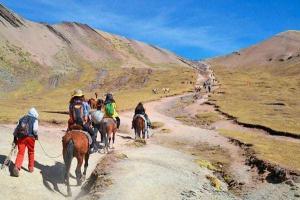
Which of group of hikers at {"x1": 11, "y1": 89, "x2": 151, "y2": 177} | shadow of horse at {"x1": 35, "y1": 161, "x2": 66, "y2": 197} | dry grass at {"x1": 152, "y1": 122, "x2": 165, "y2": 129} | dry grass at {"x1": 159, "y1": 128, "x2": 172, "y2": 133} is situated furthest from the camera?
dry grass at {"x1": 152, "y1": 122, "x2": 165, "y2": 129}

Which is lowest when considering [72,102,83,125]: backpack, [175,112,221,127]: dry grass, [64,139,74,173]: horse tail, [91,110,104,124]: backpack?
[175,112,221,127]: dry grass

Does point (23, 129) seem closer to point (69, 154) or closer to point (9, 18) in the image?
point (69, 154)

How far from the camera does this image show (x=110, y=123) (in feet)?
92.3

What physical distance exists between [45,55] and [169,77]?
51449 millimetres

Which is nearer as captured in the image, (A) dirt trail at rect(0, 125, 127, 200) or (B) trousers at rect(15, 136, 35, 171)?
(A) dirt trail at rect(0, 125, 127, 200)

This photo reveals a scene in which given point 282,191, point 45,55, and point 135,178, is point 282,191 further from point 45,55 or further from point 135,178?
point 45,55

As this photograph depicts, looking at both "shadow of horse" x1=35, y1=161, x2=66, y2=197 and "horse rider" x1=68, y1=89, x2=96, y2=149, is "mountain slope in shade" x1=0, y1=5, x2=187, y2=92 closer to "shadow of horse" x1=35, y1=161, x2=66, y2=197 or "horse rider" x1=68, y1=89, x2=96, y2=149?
"shadow of horse" x1=35, y1=161, x2=66, y2=197

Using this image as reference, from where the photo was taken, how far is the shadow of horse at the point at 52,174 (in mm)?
18750

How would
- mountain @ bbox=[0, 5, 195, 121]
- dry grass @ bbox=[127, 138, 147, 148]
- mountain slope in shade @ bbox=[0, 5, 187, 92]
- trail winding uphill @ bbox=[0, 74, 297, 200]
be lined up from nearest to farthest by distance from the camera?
trail winding uphill @ bbox=[0, 74, 297, 200]
dry grass @ bbox=[127, 138, 147, 148]
mountain @ bbox=[0, 5, 195, 121]
mountain slope in shade @ bbox=[0, 5, 187, 92]

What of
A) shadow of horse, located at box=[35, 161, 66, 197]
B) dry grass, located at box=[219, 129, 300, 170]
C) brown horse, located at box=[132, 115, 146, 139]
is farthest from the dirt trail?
dry grass, located at box=[219, 129, 300, 170]

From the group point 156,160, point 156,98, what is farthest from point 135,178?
point 156,98

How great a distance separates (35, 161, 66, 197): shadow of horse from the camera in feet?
61.5

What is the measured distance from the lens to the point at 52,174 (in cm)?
2039

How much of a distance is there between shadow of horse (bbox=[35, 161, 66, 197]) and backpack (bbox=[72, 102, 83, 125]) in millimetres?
2274
